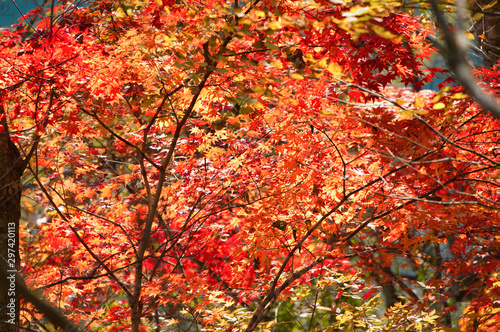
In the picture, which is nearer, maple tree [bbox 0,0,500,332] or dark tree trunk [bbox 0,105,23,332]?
maple tree [bbox 0,0,500,332]

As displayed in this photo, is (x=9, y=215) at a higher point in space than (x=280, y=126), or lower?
lower

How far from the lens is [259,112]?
397 cm

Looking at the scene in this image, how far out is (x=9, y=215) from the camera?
12.1ft

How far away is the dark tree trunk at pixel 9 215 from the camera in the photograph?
3.41 metres

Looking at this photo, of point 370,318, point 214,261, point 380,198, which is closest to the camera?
point 380,198

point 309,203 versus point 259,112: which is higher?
point 259,112

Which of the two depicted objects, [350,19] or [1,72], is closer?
[350,19]

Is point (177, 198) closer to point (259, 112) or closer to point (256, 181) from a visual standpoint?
point (256, 181)

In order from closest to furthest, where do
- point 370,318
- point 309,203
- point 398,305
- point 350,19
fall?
point 350,19 < point 309,203 < point 398,305 < point 370,318

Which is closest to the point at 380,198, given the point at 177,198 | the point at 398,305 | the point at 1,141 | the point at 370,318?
the point at 398,305

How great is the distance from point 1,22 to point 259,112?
2928mm

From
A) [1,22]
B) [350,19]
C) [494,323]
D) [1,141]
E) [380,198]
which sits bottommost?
[494,323]

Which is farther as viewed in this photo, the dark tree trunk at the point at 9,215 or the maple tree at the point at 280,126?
the dark tree trunk at the point at 9,215

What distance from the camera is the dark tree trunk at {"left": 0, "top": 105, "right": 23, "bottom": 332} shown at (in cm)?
341
